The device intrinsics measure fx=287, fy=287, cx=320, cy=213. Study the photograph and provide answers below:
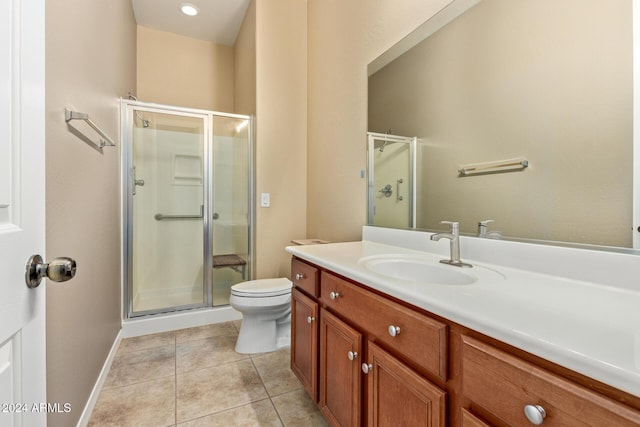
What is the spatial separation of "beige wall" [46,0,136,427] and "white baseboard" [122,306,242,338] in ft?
0.83

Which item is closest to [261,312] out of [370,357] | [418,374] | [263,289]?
[263,289]

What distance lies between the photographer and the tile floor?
1.37m

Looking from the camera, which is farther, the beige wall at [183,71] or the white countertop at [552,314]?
the beige wall at [183,71]

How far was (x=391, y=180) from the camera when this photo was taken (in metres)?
1.70

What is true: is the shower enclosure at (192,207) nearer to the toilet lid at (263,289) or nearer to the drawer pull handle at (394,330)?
the toilet lid at (263,289)

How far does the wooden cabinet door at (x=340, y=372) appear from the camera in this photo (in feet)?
3.30

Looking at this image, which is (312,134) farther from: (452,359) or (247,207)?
(452,359)

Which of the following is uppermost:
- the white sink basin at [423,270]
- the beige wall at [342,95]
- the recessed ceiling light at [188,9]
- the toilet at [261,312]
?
the recessed ceiling light at [188,9]

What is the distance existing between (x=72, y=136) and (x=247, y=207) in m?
1.53

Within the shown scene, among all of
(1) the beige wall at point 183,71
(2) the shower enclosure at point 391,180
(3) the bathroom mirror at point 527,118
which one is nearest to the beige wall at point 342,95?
(2) the shower enclosure at point 391,180

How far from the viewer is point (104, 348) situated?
66.7 inches

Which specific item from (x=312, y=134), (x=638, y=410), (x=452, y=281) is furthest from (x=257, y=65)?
(x=638, y=410)

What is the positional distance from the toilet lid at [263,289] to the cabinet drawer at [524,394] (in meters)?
1.46

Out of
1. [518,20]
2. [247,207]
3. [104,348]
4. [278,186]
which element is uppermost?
[518,20]
